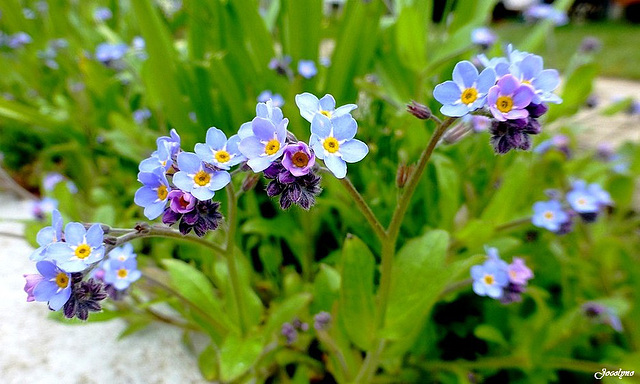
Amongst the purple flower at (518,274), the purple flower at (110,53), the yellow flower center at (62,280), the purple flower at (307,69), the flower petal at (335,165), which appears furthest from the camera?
the purple flower at (110,53)

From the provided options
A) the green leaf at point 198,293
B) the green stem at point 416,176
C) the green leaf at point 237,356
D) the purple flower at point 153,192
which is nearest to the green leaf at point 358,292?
the green stem at point 416,176

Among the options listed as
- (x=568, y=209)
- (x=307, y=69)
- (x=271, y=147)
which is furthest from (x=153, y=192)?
(x=568, y=209)

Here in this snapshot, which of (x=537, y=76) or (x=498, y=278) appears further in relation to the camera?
(x=498, y=278)

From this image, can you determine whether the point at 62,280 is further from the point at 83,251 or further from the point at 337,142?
the point at 337,142

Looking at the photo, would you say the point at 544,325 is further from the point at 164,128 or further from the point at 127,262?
the point at 164,128

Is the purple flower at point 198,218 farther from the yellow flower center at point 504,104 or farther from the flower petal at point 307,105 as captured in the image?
the yellow flower center at point 504,104

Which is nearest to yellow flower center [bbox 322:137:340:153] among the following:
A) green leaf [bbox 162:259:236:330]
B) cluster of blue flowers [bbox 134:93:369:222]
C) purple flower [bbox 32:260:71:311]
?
cluster of blue flowers [bbox 134:93:369:222]
